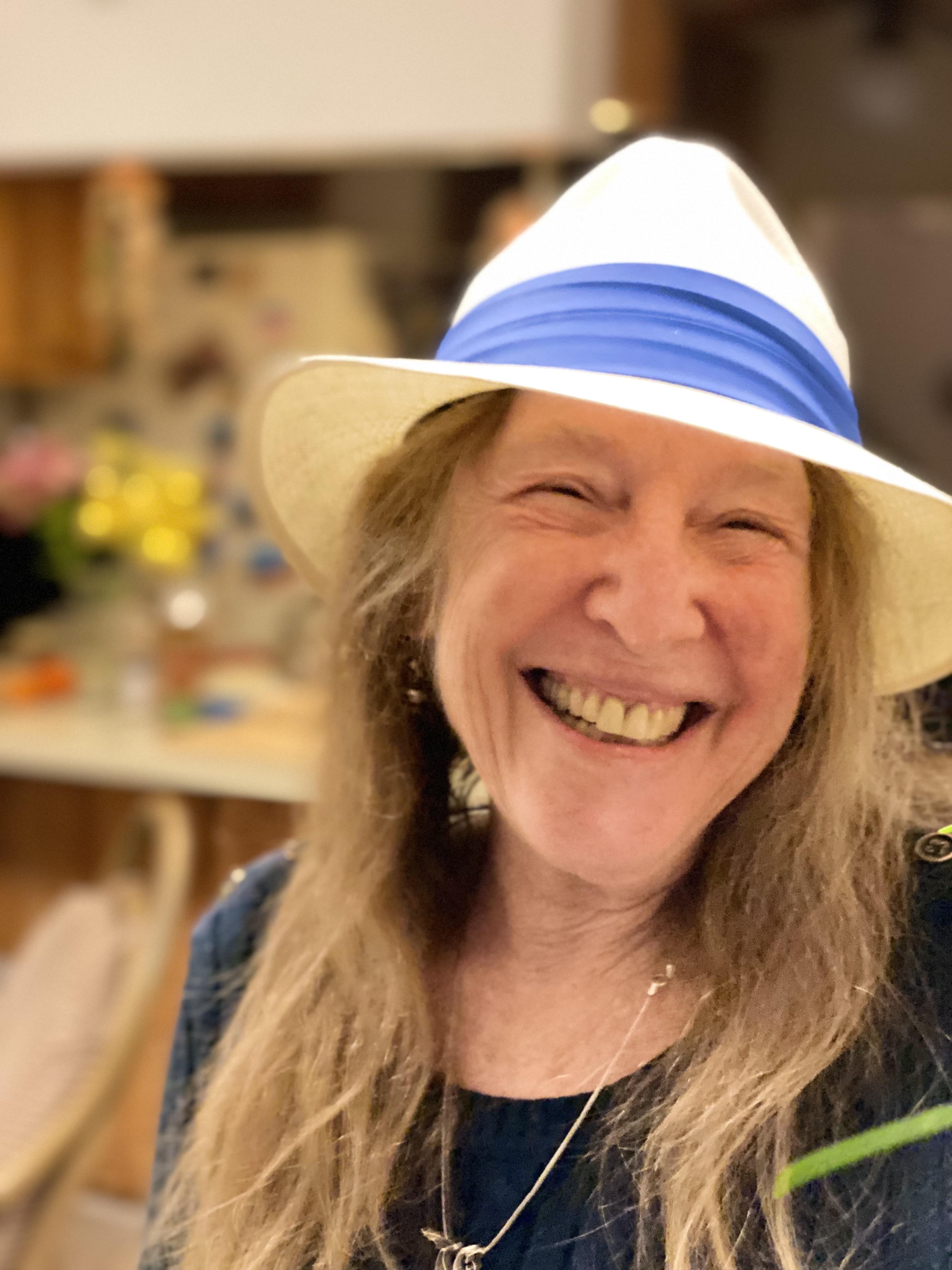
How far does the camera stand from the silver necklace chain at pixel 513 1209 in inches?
28.8

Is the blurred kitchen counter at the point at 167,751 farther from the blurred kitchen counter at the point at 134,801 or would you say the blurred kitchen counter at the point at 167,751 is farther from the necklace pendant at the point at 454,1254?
the necklace pendant at the point at 454,1254

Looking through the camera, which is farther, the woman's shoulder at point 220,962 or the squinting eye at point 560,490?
the woman's shoulder at point 220,962

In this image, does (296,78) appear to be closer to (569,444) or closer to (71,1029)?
(71,1029)

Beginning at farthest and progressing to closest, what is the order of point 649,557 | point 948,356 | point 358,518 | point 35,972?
1. point 948,356
2. point 35,972
3. point 358,518
4. point 649,557

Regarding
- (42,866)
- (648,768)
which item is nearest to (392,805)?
(648,768)

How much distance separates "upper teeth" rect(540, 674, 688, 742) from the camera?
718mm

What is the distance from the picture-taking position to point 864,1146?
26.4 inches

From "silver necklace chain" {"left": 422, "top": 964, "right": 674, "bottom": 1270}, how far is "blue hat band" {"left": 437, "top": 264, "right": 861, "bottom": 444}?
36 cm

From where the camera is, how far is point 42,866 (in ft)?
8.98

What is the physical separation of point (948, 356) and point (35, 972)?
1.69 meters

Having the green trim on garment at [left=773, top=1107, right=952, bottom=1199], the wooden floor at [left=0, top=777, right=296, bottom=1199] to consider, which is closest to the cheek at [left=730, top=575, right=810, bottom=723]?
the green trim on garment at [left=773, top=1107, right=952, bottom=1199]

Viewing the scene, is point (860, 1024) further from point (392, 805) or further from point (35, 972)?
point (35, 972)

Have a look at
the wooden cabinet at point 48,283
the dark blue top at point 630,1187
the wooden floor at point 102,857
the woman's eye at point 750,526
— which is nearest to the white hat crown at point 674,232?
the woman's eye at point 750,526

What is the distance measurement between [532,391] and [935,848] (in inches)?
14.8
